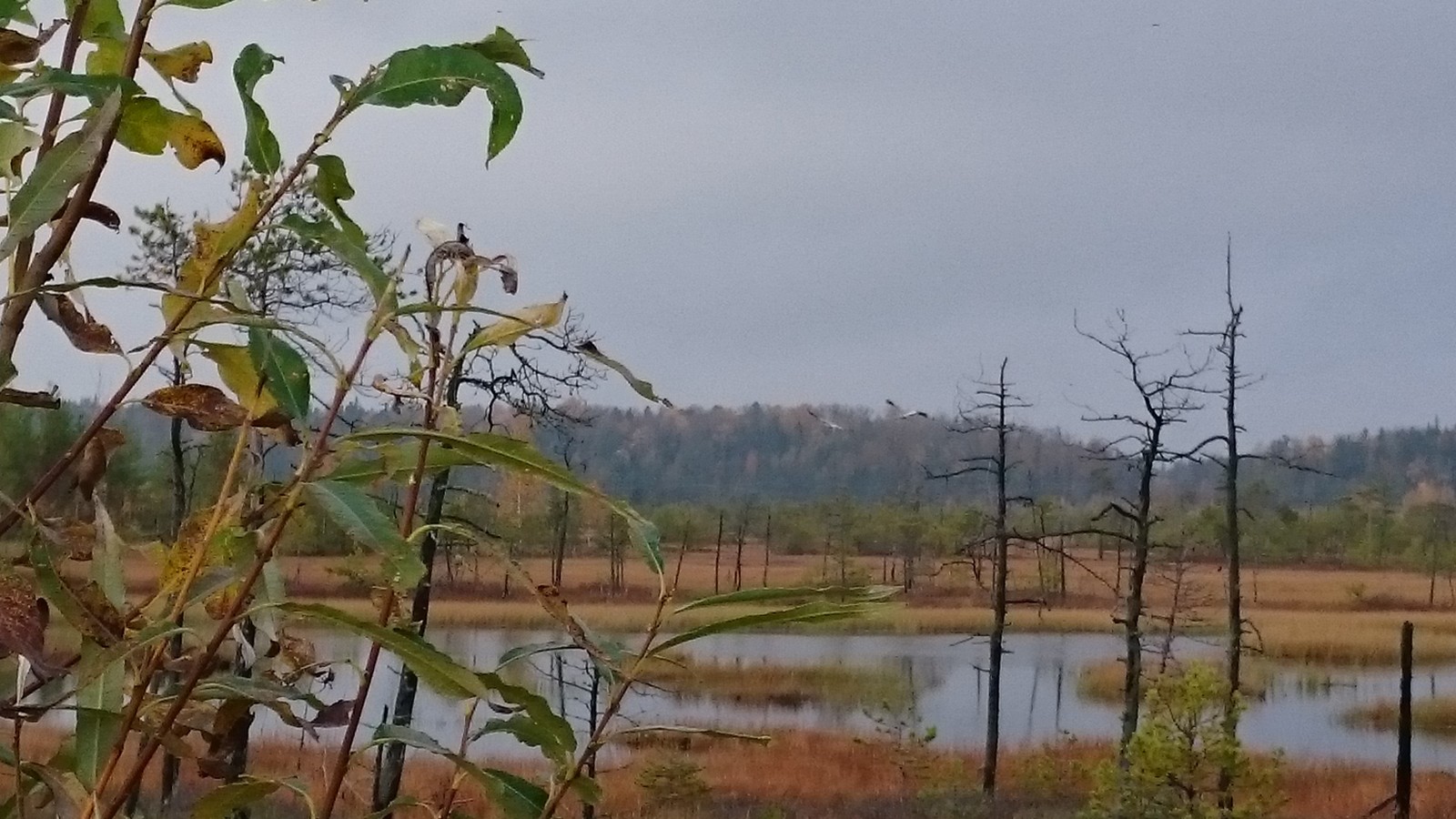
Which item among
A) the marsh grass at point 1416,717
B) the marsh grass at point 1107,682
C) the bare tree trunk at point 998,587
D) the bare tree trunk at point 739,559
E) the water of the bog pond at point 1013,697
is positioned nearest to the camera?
the bare tree trunk at point 998,587

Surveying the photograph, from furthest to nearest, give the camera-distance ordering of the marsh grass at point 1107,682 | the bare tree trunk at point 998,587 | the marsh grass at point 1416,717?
the marsh grass at point 1107,682 → the marsh grass at point 1416,717 → the bare tree trunk at point 998,587

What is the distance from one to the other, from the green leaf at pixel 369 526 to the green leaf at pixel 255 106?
15 centimetres

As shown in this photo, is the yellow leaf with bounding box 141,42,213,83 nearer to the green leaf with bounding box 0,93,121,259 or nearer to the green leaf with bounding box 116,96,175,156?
the green leaf with bounding box 116,96,175,156

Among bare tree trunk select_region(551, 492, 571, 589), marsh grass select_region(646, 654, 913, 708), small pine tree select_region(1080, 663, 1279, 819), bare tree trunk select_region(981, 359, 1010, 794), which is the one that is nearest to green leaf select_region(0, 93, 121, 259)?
bare tree trunk select_region(551, 492, 571, 589)

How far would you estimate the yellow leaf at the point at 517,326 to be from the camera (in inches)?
19.3

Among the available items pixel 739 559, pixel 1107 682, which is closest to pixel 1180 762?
pixel 1107 682

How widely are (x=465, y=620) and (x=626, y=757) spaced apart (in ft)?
32.1

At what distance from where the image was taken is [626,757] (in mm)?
16062

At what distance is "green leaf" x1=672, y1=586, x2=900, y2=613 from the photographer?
440 mm

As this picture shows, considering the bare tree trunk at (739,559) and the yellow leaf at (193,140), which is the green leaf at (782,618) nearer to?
the yellow leaf at (193,140)

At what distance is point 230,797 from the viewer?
485mm

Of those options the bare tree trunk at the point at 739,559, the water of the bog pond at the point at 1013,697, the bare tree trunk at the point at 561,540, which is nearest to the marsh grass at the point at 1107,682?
the water of the bog pond at the point at 1013,697

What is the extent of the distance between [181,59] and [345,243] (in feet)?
0.51

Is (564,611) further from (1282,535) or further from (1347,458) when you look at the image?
(1347,458)
